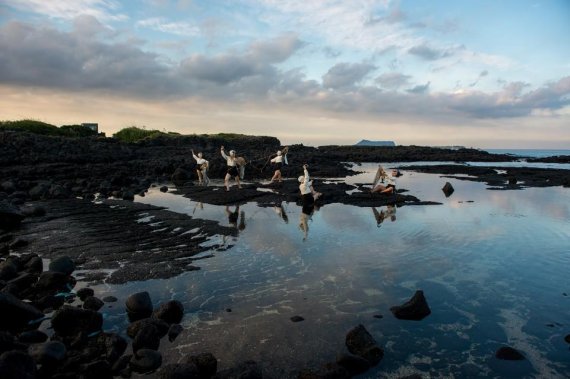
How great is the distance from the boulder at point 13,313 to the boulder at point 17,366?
2676 millimetres

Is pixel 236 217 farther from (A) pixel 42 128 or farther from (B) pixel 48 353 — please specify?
(A) pixel 42 128

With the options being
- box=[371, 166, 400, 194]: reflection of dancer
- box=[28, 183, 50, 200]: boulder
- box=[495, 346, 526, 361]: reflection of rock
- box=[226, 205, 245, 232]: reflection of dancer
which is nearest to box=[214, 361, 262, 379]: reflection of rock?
box=[495, 346, 526, 361]: reflection of rock

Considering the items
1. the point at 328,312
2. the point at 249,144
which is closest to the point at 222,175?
the point at 328,312

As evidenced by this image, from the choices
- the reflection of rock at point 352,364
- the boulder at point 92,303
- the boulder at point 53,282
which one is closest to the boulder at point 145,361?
the boulder at point 92,303

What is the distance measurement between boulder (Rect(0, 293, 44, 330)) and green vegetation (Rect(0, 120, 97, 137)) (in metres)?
56.3

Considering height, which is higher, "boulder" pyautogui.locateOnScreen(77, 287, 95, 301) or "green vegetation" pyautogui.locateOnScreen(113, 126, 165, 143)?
"green vegetation" pyautogui.locateOnScreen(113, 126, 165, 143)

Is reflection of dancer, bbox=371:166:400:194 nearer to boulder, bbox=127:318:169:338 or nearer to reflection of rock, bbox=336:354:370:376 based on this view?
reflection of rock, bbox=336:354:370:376

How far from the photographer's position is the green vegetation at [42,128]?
57438mm

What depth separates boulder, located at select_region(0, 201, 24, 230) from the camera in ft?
56.6

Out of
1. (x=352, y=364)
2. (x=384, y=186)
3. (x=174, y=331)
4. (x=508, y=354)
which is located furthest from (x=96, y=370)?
(x=384, y=186)

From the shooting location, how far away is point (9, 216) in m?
17.5

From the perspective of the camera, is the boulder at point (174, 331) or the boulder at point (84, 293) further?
the boulder at point (84, 293)

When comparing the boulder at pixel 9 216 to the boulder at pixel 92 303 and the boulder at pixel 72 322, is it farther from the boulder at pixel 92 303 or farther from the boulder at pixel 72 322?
the boulder at pixel 72 322

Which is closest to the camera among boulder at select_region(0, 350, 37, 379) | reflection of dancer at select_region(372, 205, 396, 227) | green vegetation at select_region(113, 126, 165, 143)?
boulder at select_region(0, 350, 37, 379)
